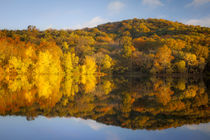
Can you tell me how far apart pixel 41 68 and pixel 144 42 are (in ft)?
188

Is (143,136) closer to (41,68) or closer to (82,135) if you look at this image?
(82,135)

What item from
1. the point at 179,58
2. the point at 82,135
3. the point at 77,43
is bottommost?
the point at 82,135

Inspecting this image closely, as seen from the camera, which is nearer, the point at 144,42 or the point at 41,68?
the point at 41,68

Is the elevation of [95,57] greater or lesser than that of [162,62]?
greater

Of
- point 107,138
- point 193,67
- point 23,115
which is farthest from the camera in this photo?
point 193,67

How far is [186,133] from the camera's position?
20.1 feet

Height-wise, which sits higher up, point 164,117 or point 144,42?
point 144,42

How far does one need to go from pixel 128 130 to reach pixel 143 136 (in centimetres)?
69

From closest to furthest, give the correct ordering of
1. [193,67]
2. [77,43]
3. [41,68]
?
[41,68]
[193,67]
[77,43]

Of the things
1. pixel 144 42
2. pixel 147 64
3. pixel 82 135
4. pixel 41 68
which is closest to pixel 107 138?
pixel 82 135

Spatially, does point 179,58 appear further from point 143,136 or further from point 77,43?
point 143,136

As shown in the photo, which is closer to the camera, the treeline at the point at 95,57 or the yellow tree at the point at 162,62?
the treeline at the point at 95,57

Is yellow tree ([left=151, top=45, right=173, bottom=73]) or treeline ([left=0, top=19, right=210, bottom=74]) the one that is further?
yellow tree ([left=151, top=45, right=173, bottom=73])

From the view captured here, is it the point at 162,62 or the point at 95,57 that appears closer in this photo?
the point at 162,62
